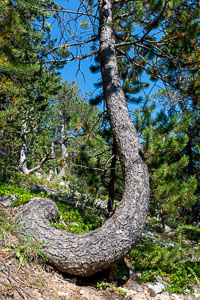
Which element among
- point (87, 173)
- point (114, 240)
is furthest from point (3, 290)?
point (87, 173)

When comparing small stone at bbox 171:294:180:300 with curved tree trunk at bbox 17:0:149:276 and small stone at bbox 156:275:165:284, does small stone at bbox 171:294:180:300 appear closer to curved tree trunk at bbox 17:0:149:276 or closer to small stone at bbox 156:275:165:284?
small stone at bbox 156:275:165:284

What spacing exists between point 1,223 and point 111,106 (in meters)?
2.51

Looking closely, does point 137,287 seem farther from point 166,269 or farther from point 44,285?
point 44,285

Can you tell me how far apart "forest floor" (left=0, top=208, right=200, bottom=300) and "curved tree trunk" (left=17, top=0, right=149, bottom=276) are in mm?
156

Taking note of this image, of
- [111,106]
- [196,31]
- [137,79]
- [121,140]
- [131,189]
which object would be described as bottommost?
[131,189]

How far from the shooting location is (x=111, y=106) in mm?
3414

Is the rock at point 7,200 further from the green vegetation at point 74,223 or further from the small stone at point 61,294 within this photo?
the small stone at point 61,294

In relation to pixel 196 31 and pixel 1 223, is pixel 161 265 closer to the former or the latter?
pixel 1 223

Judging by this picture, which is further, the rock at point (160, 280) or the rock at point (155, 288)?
the rock at point (160, 280)

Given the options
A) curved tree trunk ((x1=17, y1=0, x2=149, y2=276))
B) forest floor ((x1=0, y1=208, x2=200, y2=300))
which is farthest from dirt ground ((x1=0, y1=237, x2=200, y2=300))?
curved tree trunk ((x1=17, y1=0, x2=149, y2=276))

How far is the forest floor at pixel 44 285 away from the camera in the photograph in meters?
1.91

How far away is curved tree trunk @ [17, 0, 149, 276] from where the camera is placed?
2.50 meters

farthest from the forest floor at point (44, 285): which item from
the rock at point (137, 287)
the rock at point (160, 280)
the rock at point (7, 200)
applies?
the rock at point (7, 200)

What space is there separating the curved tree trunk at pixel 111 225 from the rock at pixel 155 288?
936 mm
